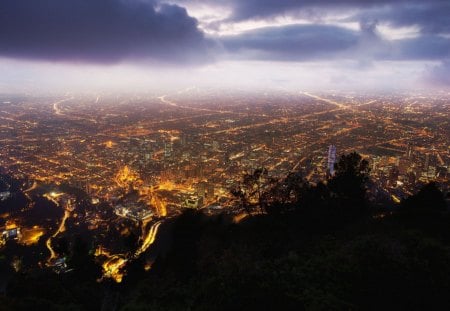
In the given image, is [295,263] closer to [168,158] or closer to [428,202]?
[428,202]

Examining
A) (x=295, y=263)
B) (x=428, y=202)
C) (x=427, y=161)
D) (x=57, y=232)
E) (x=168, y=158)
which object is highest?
(x=428, y=202)

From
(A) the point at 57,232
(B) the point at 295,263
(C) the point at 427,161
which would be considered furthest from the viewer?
(C) the point at 427,161

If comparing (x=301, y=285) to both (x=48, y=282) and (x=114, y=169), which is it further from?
(x=114, y=169)

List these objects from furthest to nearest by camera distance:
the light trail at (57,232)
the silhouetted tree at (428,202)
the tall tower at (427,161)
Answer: the tall tower at (427,161)
the light trail at (57,232)
the silhouetted tree at (428,202)

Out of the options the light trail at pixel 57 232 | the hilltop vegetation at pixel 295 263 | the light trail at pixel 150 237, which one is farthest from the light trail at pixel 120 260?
the light trail at pixel 57 232

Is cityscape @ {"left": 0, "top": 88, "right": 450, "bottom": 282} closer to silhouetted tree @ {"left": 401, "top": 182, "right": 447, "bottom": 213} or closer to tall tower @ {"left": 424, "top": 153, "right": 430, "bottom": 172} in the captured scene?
tall tower @ {"left": 424, "top": 153, "right": 430, "bottom": 172}

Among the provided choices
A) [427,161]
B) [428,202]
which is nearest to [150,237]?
[428,202]

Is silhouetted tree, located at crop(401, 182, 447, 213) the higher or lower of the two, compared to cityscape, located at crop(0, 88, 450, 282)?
higher

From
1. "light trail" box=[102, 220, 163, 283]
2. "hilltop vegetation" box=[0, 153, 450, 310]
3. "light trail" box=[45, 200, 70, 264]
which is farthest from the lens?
"light trail" box=[45, 200, 70, 264]

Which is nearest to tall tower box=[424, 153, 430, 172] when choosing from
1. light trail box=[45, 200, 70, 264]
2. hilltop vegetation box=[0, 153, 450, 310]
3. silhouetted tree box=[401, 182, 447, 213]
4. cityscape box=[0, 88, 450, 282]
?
cityscape box=[0, 88, 450, 282]

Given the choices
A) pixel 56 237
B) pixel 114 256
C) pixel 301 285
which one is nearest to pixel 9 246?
pixel 56 237

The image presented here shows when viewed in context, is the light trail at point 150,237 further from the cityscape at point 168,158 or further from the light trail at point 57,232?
the light trail at point 57,232

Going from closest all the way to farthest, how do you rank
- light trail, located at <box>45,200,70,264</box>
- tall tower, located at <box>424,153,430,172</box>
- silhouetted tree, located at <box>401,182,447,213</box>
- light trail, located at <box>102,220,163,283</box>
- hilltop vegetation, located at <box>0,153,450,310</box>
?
hilltop vegetation, located at <box>0,153,450,310</box>, silhouetted tree, located at <box>401,182,447,213</box>, light trail, located at <box>102,220,163,283</box>, light trail, located at <box>45,200,70,264</box>, tall tower, located at <box>424,153,430,172</box>
